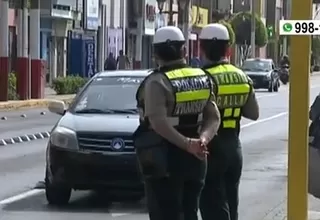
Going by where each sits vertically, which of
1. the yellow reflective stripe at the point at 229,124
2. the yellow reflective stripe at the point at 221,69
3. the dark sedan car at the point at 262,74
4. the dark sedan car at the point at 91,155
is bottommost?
the dark sedan car at the point at 262,74

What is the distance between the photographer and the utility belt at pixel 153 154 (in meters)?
7.05

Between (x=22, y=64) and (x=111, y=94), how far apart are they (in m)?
20.9

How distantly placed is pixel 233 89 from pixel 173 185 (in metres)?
1.35

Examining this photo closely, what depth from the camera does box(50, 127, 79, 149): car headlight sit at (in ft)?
40.6

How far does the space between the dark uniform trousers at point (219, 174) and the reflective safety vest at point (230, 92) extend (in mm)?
143

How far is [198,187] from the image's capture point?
7.28 metres

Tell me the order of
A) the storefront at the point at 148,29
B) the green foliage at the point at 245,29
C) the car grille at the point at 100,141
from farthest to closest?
the green foliage at the point at 245,29
the storefront at the point at 148,29
the car grille at the point at 100,141

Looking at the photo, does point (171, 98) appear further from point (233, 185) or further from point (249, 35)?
point (249, 35)

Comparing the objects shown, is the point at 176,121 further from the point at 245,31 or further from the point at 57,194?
the point at 245,31

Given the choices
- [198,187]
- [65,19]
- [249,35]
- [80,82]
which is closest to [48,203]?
[198,187]

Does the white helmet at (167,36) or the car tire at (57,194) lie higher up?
the white helmet at (167,36)

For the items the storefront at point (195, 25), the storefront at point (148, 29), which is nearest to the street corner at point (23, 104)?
the storefront at point (148, 29)

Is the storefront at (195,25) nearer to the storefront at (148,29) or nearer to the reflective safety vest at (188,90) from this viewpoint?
the storefront at (148,29)

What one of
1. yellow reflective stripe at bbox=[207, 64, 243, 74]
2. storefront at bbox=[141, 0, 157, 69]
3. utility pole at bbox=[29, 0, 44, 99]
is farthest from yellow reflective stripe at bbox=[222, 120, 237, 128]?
storefront at bbox=[141, 0, 157, 69]
